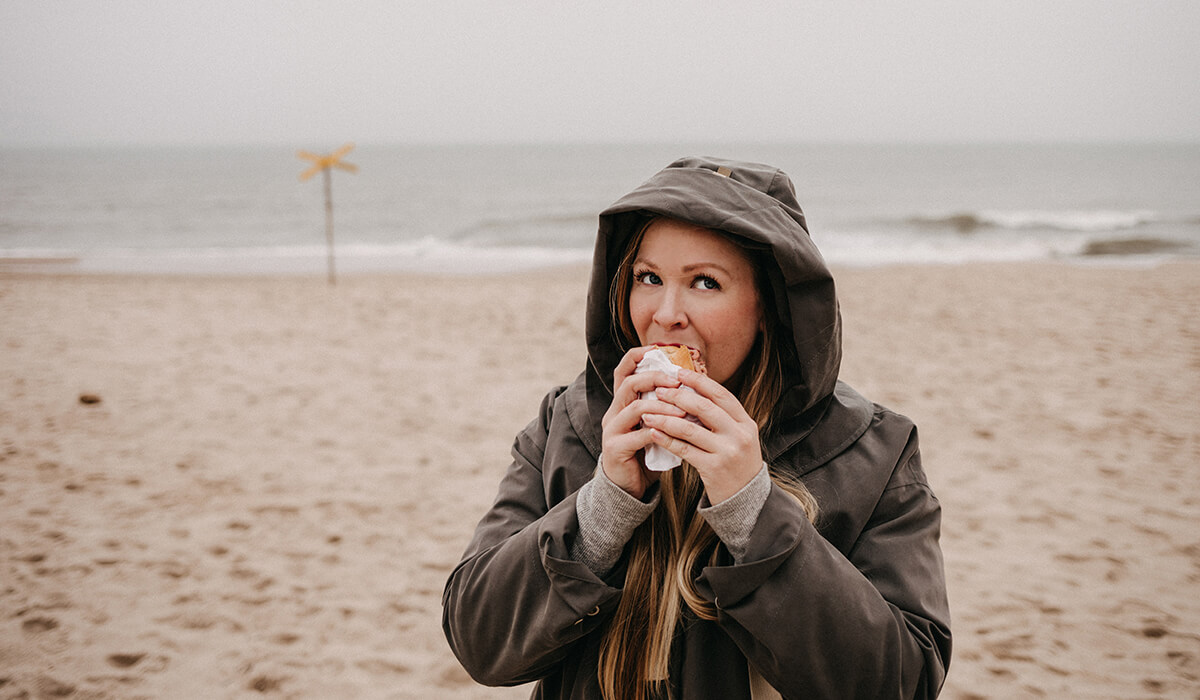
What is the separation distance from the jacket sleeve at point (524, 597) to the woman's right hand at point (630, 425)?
150 millimetres

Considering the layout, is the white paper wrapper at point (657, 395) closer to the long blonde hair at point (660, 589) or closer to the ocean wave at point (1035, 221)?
the long blonde hair at point (660, 589)

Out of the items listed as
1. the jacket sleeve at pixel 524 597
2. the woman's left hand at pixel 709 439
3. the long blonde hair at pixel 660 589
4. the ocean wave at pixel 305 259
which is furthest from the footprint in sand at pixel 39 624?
the ocean wave at pixel 305 259

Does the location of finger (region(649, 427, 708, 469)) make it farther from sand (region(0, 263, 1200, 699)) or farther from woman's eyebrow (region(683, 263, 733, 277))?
sand (region(0, 263, 1200, 699))

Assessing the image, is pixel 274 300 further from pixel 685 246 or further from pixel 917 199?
pixel 917 199

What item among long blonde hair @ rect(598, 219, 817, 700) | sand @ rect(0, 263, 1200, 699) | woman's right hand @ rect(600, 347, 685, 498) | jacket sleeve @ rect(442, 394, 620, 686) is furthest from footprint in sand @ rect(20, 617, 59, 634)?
woman's right hand @ rect(600, 347, 685, 498)

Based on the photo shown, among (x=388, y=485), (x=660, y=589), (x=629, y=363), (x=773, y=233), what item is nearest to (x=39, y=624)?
(x=388, y=485)

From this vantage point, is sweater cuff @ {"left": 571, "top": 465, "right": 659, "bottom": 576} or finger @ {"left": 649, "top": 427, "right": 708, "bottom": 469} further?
sweater cuff @ {"left": 571, "top": 465, "right": 659, "bottom": 576}

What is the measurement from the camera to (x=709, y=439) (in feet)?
4.05

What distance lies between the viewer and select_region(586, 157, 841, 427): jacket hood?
1.47m

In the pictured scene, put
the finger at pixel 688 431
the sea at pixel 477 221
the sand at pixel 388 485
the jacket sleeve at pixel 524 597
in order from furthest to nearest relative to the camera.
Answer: the sea at pixel 477 221 < the sand at pixel 388 485 < the jacket sleeve at pixel 524 597 < the finger at pixel 688 431

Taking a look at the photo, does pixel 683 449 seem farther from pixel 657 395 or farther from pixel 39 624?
pixel 39 624

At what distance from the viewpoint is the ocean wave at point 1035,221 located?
2866cm

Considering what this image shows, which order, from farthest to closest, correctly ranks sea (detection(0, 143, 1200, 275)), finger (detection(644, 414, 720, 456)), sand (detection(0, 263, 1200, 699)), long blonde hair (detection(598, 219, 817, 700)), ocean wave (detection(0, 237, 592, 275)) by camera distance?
sea (detection(0, 143, 1200, 275)), ocean wave (detection(0, 237, 592, 275)), sand (detection(0, 263, 1200, 699)), long blonde hair (detection(598, 219, 817, 700)), finger (detection(644, 414, 720, 456))

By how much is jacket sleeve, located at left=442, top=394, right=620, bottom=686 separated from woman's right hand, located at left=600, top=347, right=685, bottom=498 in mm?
150
